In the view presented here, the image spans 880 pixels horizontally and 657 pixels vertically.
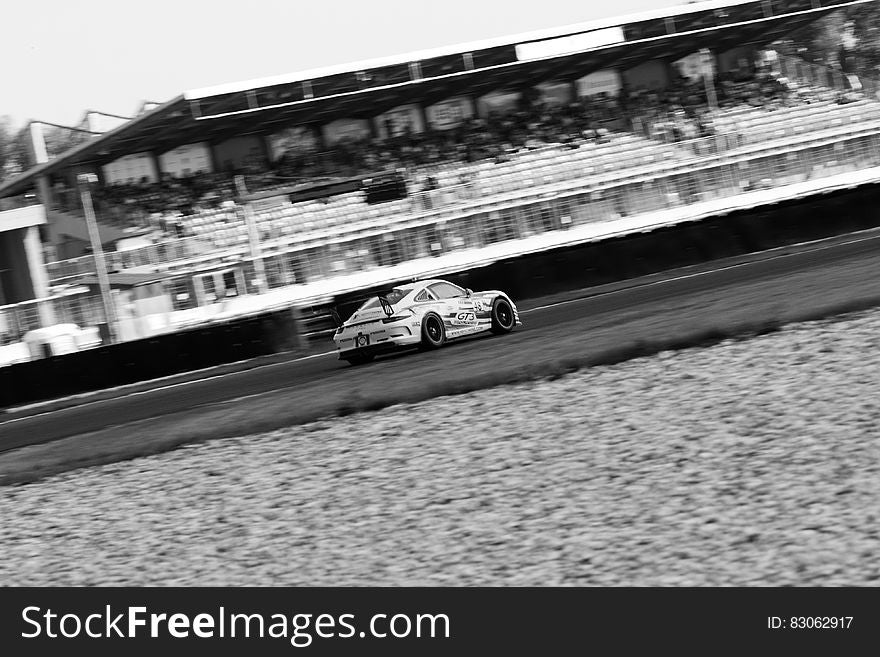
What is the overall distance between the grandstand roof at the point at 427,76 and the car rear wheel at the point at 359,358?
20.0 m

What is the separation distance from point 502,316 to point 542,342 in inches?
107

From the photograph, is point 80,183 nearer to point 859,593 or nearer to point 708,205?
point 708,205

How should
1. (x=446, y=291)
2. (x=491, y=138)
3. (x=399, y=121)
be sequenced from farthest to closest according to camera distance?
(x=399, y=121) → (x=491, y=138) → (x=446, y=291)

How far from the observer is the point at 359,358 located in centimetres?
1600

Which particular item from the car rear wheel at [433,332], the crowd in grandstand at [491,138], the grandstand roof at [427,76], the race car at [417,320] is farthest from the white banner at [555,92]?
the car rear wheel at [433,332]

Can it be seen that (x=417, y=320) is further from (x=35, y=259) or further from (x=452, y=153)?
(x=452, y=153)

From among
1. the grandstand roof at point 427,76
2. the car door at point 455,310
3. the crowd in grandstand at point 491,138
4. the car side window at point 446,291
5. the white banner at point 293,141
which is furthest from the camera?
the white banner at point 293,141

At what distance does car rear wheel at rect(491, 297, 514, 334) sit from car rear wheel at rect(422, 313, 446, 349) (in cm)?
88

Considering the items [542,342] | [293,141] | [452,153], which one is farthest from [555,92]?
[542,342]

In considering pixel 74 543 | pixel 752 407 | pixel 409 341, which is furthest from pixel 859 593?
pixel 409 341

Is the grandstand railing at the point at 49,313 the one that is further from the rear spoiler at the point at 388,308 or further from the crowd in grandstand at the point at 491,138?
the rear spoiler at the point at 388,308

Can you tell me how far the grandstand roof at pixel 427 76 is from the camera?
115 feet

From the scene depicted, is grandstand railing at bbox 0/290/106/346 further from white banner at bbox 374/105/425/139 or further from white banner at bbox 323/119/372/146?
white banner at bbox 374/105/425/139

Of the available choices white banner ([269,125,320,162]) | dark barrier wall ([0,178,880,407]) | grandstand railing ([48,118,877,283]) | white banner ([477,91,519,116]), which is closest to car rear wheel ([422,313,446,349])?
dark barrier wall ([0,178,880,407])
